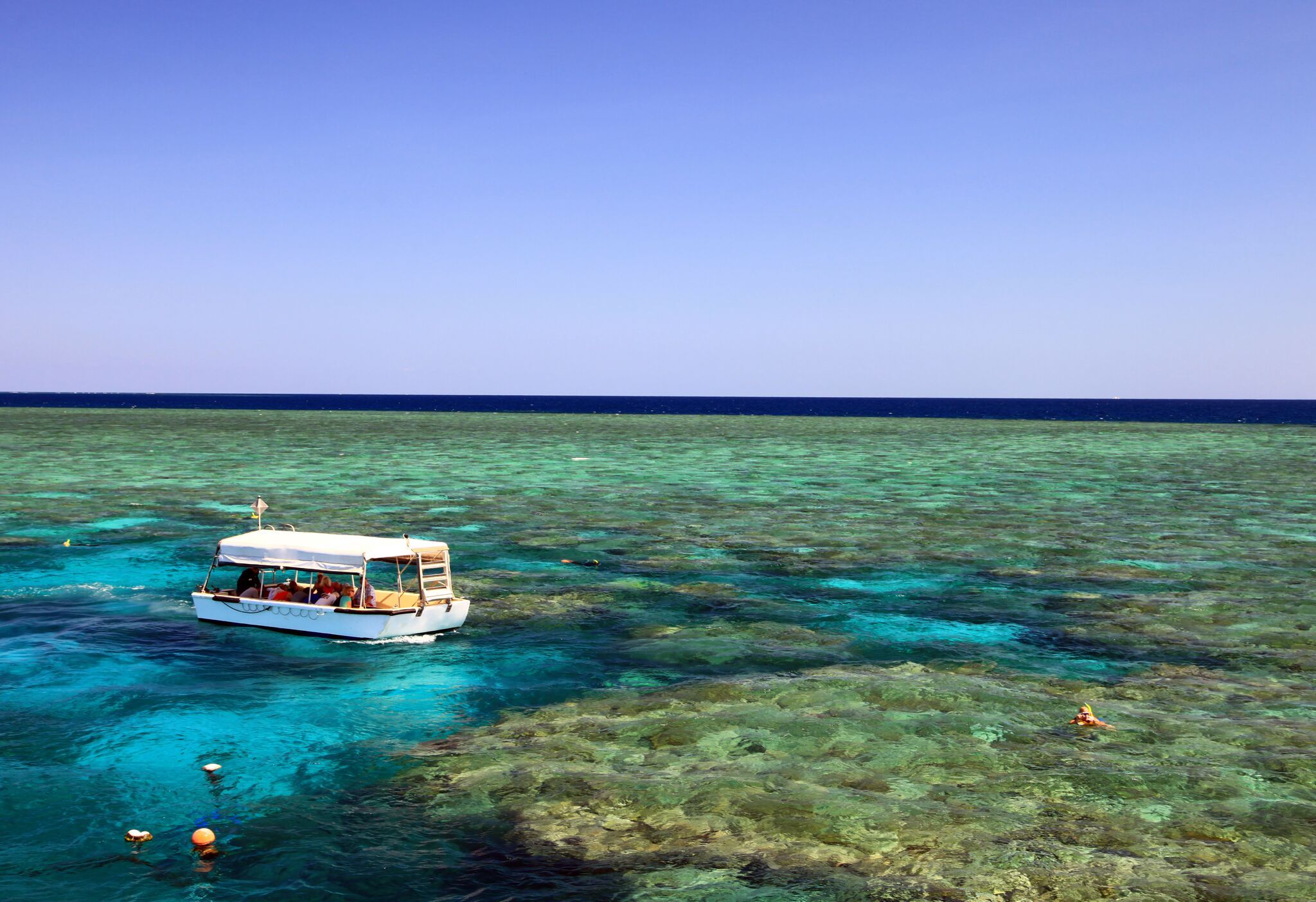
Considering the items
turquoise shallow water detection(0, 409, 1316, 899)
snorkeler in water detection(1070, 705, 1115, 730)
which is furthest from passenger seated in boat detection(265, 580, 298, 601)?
snorkeler in water detection(1070, 705, 1115, 730)

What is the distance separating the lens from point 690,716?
73.8ft

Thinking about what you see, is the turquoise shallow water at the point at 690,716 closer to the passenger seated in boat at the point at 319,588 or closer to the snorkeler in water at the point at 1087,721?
the snorkeler in water at the point at 1087,721

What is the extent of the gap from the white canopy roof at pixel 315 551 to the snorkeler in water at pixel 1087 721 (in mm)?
17453

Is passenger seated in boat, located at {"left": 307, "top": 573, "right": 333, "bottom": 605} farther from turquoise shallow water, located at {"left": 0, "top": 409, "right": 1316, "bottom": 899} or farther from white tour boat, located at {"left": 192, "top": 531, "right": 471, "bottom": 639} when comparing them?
turquoise shallow water, located at {"left": 0, "top": 409, "right": 1316, "bottom": 899}

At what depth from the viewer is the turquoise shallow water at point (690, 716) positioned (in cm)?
1578

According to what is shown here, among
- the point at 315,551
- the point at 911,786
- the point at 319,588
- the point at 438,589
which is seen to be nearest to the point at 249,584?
the point at 319,588

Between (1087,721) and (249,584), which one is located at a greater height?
(249,584)

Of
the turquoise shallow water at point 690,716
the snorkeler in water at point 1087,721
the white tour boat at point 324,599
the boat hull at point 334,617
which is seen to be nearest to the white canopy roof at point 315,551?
the white tour boat at point 324,599

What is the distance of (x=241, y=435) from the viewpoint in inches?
5143

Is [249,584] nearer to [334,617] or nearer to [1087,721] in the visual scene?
[334,617]

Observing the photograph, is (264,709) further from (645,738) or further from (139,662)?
(645,738)

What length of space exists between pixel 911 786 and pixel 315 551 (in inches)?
724

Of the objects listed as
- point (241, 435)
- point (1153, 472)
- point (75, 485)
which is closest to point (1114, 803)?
point (75, 485)

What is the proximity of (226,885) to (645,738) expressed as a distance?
28.2 ft
